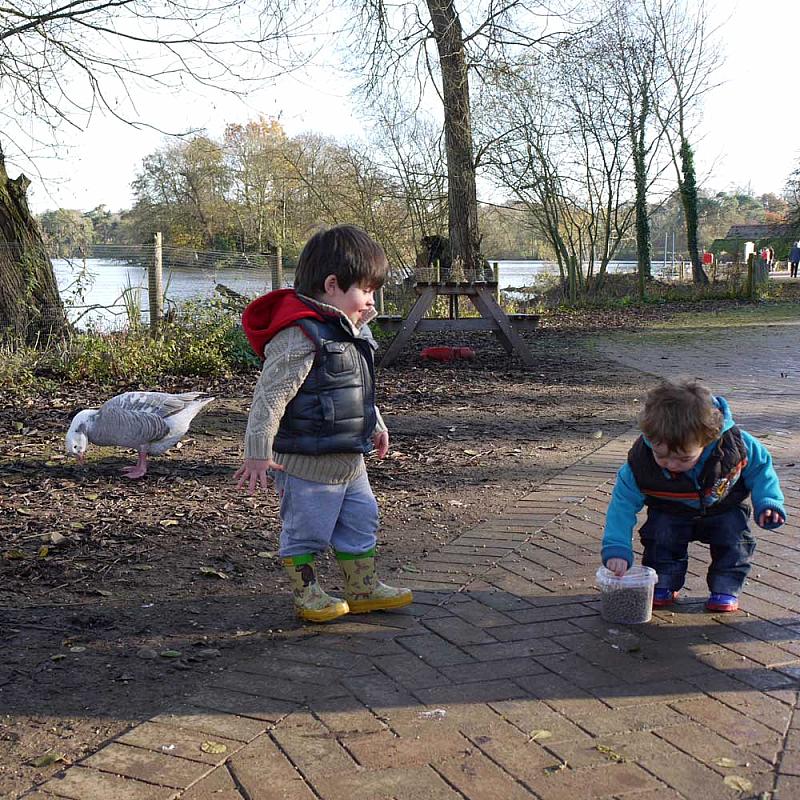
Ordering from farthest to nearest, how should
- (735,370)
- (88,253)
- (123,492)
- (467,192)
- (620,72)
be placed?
(620,72) < (467,192) < (735,370) < (88,253) < (123,492)

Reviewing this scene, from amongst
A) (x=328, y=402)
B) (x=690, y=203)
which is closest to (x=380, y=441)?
(x=328, y=402)

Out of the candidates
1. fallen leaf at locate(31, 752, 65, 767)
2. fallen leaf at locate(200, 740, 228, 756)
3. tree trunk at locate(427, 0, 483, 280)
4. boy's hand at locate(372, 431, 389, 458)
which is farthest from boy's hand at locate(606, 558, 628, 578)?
tree trunk at locate(427, 0, 483, 280)

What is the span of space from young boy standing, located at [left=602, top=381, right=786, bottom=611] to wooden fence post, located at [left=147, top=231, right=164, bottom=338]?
758 centimetres

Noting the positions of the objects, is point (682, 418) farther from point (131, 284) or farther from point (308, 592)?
point (131, 284)

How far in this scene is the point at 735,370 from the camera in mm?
10008

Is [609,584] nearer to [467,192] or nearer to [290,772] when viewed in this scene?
[290,772]

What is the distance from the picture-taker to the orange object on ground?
10.7 metres

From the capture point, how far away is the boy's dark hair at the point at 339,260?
3035mm

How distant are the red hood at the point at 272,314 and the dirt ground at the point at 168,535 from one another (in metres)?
1.07

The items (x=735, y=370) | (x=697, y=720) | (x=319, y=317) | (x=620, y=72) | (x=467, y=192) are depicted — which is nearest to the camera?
(x=697, y=720)

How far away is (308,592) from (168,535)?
1352 millimetres

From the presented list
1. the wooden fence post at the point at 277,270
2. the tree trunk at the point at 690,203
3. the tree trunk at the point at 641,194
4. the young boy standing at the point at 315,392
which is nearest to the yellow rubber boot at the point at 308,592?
the young boy standing at the point at 315,392

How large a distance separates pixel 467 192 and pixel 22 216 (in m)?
8.73

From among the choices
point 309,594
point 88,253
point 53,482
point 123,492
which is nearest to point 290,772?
point 309,594
